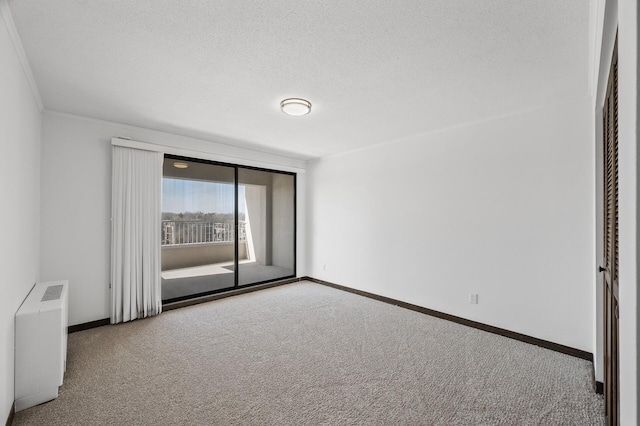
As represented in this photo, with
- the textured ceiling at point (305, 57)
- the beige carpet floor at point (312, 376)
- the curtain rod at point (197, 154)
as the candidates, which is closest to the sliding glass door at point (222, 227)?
the curtain rod at point (197, 154)

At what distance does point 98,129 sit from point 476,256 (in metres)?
4.79

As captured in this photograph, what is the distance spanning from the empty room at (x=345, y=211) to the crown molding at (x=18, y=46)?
15 millimetres

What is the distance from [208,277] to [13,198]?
10.1ft

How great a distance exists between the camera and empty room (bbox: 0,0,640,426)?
187cm

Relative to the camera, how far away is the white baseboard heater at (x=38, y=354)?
218cm

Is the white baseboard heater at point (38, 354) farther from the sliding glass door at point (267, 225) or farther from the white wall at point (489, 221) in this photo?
the white wall at point (489, 221)

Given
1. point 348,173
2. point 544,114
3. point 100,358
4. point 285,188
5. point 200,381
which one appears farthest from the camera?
point 285,188

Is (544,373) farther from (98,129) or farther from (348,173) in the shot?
(98,129)

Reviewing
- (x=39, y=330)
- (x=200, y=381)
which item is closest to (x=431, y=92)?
(x=200, y=381)

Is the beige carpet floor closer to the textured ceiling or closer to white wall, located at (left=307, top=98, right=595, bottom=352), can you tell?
white wall, located at (left=307, top=98, right=595, bottom=352)

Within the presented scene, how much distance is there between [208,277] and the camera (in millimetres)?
4926

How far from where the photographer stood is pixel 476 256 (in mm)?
3699

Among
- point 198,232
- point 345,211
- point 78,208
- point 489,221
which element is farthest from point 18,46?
point 489,221

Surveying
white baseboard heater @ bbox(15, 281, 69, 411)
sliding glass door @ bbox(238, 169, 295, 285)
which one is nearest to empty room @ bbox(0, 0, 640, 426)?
white baseboard heater @ bbox(15, 281, 69, 411)
